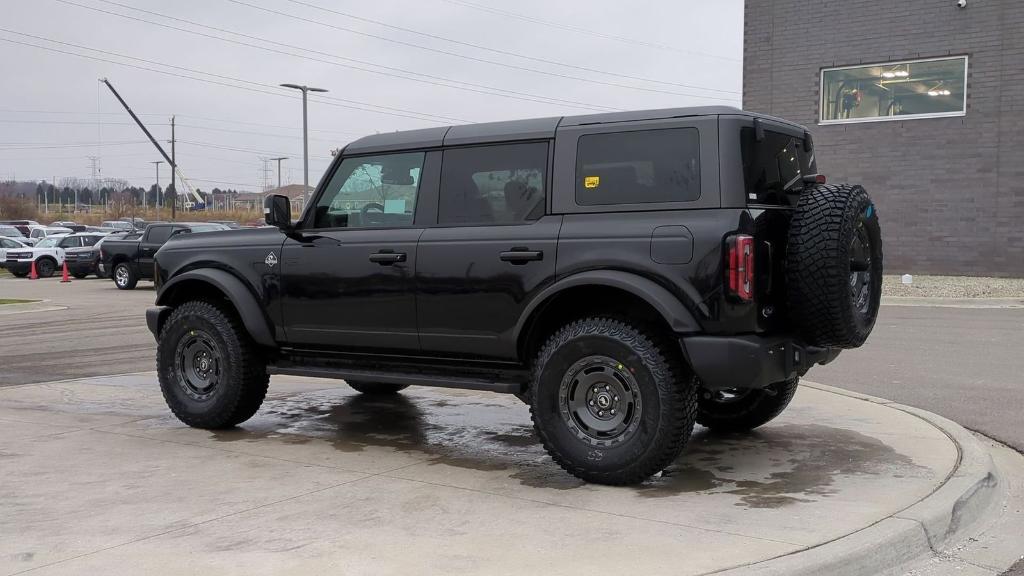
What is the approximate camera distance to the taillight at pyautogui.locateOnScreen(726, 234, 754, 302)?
5.15 m

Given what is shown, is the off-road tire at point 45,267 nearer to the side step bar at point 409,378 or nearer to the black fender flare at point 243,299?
the black fender flare at point 243,299

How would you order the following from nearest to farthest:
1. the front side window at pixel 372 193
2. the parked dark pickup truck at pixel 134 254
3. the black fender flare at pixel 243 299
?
the front side window at pixel 372 193 < the black fender flare at pixel 243 299 < the parked dark pickup truck at pixel 134 254

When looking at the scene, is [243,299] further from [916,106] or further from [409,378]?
[916,106]

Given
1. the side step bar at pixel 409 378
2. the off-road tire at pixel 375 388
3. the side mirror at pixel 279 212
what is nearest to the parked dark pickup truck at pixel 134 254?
the off-road tire at pixel 375 388

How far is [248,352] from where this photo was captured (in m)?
7.07

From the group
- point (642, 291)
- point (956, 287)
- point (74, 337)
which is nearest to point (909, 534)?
point (642, 291)

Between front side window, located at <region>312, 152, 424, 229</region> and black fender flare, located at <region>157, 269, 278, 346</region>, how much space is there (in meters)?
0.71

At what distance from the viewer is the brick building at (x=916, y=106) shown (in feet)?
74.2

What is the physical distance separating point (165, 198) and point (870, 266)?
6623 inches

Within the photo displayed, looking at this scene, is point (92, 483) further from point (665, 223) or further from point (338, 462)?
point (665, 223)

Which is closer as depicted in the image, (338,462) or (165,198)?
(338,462)

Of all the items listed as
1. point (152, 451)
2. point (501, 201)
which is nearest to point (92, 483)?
point (152, 451)

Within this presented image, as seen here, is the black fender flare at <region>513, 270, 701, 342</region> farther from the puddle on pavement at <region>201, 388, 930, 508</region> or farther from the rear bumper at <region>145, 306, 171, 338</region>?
the rear bumper at <region>145, 306, 171, 338</region>

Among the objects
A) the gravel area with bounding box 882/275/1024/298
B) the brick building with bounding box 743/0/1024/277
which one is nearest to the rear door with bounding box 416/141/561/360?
the gravel area with bounding box 882/275/1024/298
